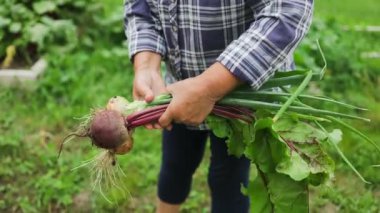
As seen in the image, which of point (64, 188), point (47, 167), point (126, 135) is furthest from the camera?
point (47, 167)

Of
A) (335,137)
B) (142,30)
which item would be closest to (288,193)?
(335,137)

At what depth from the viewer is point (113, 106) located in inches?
72.0

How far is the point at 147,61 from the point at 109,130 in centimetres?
38

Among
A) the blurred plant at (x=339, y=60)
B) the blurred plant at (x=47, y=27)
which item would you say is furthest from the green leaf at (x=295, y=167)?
the blurred plant at (x=47, y=27)

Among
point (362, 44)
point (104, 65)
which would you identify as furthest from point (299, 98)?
Result: point (362, 44)

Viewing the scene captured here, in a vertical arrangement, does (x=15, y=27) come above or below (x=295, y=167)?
below

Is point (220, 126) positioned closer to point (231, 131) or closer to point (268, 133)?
point (231, 131)

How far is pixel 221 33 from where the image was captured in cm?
187

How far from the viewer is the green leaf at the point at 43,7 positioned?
4.50 meters

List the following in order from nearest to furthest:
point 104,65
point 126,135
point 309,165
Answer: point 309,165, point 126,135, point 104,65

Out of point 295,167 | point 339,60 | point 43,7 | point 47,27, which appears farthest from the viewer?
point 43,7

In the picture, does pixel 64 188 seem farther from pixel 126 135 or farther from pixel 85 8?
pixel 85 8

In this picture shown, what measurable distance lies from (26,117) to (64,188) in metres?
0.86

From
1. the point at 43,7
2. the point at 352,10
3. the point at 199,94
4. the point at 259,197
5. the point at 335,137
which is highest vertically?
the point at 199,94
